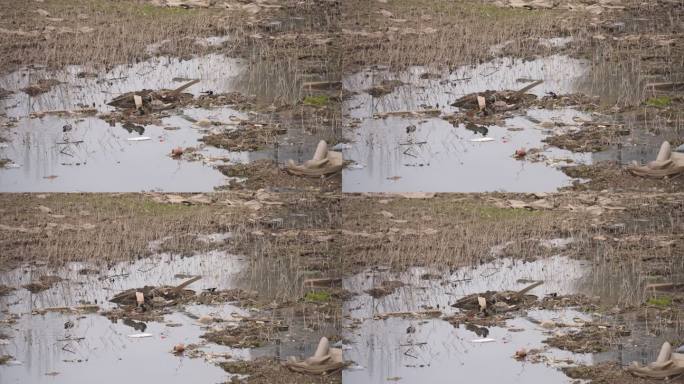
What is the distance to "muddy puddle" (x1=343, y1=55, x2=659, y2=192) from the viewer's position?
13.3 feet

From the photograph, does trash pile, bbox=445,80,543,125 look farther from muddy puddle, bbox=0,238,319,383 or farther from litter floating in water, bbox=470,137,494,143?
→ muddy puddle, bbox=0,238,319,383

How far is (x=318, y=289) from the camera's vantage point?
159 inches

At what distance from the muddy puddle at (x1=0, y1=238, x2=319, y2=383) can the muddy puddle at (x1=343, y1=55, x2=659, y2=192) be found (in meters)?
0.78

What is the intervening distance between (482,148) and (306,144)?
2.69 feet

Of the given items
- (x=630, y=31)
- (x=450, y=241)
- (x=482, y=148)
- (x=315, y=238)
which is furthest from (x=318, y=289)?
(x=630, y=31)

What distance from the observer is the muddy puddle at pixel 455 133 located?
13.3 ft

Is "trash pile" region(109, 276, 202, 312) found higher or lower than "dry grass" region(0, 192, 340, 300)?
lower

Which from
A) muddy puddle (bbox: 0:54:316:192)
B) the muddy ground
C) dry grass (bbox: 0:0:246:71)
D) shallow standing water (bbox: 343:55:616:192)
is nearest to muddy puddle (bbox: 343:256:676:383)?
the muddy ground

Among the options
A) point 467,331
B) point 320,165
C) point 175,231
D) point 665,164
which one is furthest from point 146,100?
point 665,164

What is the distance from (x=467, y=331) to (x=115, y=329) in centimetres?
161

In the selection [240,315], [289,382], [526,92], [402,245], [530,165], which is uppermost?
[526,92]

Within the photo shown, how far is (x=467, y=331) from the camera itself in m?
4.02

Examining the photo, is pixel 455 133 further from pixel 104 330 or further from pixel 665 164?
pixel 104 330

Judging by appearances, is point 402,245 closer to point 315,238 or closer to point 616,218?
point 315,238
